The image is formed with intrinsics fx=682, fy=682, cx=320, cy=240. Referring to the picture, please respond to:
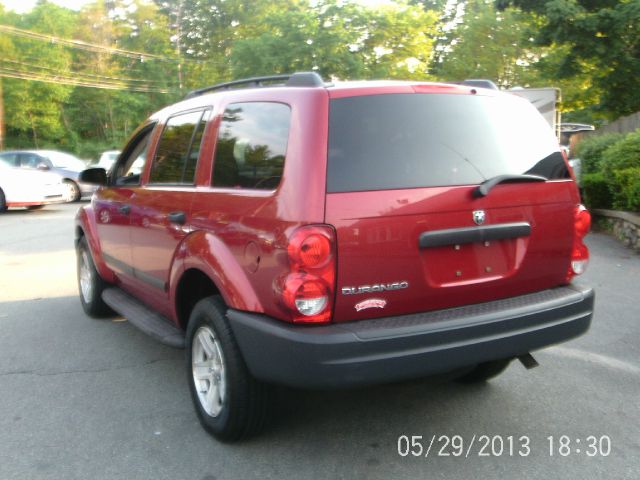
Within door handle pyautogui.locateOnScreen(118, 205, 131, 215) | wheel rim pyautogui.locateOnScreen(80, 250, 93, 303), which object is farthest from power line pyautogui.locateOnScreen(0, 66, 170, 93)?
door handle pyautogui.locateOnScreen(118, 205, 131, 215)

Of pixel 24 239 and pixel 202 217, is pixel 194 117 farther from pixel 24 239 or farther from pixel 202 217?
pixel 24 239

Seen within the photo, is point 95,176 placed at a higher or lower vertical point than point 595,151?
higher

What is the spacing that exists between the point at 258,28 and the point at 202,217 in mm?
53595

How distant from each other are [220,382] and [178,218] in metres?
1.04

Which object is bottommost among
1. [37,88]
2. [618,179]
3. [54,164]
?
[54,164]

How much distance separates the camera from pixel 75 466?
11.3 feet

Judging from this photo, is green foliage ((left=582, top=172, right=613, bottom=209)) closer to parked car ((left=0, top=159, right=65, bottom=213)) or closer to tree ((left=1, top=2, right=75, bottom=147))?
parked car ((left=0, top=159, right=65, bottom=213))

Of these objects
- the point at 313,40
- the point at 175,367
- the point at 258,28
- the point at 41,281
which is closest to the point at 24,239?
the point at 41,281

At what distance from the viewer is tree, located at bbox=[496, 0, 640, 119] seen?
1619 cm

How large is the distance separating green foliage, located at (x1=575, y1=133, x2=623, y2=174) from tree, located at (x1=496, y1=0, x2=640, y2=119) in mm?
3504

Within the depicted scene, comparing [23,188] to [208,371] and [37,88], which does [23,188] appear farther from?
[37,88]

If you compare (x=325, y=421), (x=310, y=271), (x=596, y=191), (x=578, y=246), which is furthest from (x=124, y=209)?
(x=596, y=191)

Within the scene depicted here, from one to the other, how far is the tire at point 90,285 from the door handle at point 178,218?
224cm

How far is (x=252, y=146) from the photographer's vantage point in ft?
12.0
